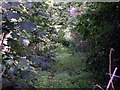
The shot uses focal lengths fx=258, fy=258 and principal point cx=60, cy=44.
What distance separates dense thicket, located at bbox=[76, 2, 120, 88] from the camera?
3667 millimetres

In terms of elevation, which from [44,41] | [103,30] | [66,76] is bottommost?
[66,76]

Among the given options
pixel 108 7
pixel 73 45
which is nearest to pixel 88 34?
pixel 108 7

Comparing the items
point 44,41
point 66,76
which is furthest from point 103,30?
point 66,76

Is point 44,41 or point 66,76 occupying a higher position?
point 44,41

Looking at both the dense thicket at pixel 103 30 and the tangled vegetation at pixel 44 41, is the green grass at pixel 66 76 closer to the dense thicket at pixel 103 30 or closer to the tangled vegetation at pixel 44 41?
the tangled vegetation at pixel 44 41

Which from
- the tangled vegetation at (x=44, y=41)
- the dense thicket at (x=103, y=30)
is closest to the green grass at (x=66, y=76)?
the tangled vegetation at (x=44, y=41)

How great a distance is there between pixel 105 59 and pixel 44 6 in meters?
1.48

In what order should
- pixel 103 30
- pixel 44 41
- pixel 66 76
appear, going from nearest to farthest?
pixel 103 30 < pixel 44 41 < pixel 66 76

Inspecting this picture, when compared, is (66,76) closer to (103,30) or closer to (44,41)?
(44,41)

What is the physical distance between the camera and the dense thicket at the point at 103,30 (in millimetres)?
3667

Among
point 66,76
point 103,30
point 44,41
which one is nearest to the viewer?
point 103,30

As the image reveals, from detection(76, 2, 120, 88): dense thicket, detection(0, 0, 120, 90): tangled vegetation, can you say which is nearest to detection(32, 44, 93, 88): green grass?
detection(0, 0, 120, 90): tangled vegetation

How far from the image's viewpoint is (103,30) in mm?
3850

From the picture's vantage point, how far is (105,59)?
4.04m
